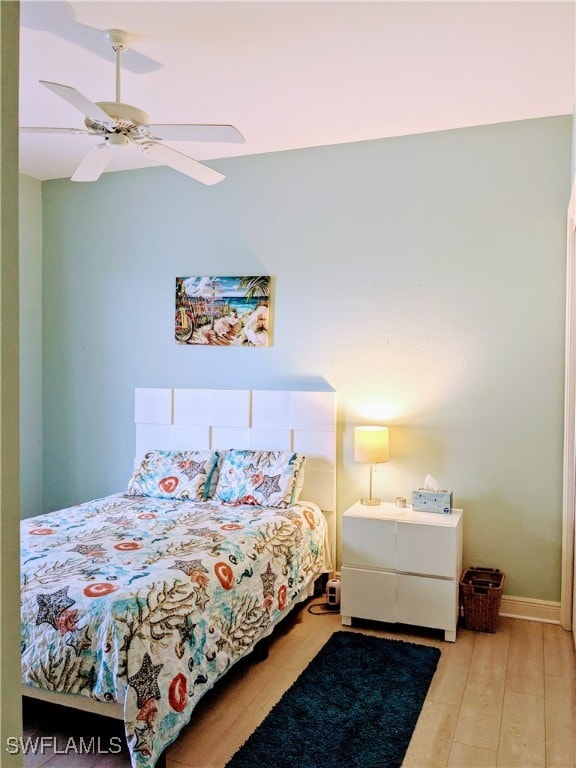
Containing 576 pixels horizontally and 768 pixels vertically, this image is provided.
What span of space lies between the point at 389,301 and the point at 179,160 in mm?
1574

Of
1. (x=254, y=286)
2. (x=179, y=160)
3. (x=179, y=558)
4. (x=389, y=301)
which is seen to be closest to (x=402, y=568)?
(x=179, y=558)

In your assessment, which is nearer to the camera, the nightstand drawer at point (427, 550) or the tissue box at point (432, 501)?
the nightstand drawer at point (427, 550)

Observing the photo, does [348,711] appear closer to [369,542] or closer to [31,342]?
[369,542]

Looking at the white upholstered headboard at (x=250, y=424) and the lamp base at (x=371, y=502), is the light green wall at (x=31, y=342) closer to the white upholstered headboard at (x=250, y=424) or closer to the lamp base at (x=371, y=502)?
the white upholstered headboard at (x=250, y=424)

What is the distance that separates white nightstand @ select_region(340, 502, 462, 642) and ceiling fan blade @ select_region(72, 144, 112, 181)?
2.23 meters

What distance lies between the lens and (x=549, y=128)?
346cm

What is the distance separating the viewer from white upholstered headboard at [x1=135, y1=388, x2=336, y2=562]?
393 cm

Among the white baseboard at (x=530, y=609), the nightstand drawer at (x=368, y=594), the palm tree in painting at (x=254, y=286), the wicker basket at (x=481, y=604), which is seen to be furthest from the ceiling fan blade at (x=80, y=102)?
the white baseboard at (x=530, y=609)

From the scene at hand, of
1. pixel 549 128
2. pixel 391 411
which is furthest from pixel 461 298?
pixel 549 128

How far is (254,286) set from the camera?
13.6 ft

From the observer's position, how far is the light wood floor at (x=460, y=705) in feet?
7.38

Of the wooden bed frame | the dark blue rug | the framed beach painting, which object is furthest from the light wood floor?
the framed beach painting

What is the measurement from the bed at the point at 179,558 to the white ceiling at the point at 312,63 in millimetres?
1680

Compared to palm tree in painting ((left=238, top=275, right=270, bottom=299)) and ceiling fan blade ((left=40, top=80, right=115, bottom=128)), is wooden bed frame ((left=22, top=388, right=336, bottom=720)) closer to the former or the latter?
palm tree in painting ((left=238, top=275, right=270, bottom=299))
